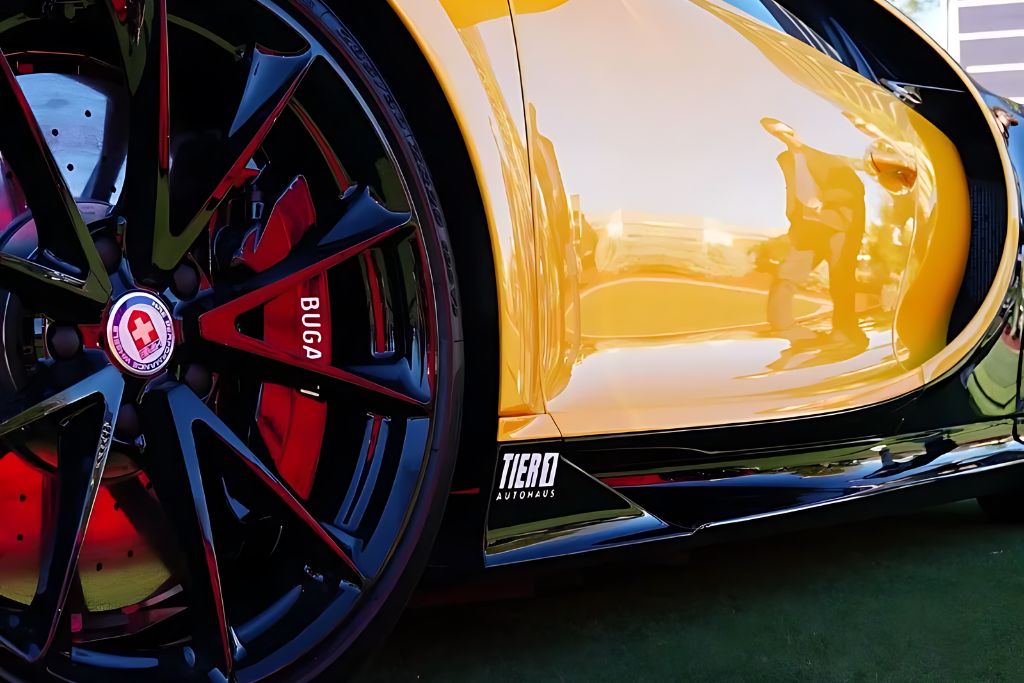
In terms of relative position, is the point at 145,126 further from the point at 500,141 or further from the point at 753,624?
the point at 753,624

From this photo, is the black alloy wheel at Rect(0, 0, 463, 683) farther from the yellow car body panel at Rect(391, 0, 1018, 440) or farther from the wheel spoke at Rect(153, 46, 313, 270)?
the yellow car body panel at Rect(391, 0, 1018, 440)

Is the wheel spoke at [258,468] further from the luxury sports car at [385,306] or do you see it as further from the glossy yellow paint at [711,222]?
the glossy yellow paint at [711,222]

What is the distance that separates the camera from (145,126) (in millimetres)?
1081

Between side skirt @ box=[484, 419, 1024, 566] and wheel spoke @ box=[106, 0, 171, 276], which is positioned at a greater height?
wheel spoke @ box=[106, 0, 171, 276]

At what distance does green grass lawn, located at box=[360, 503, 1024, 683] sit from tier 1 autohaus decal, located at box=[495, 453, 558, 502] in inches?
9.9

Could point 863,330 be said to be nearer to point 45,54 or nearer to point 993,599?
point 993,599

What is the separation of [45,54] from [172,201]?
8.3 inches

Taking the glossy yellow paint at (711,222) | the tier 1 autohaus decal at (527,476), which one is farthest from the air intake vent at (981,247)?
the tier 1 autohaus decal at (527,476)

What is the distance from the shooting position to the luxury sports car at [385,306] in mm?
1064

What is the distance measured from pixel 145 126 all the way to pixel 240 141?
0.10 metres

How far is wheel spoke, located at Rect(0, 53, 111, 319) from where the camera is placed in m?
0.98

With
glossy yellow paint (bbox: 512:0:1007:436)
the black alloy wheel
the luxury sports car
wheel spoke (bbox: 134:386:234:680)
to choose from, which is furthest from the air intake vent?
wheel spoke (bbox: 134:386:234:680)

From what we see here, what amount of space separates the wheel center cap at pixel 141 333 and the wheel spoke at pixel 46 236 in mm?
27

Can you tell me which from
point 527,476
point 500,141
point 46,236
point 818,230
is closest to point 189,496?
point 46,236
